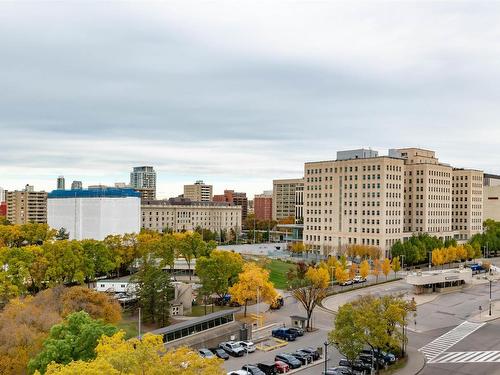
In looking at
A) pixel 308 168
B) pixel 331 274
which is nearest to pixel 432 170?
pixel 308 168

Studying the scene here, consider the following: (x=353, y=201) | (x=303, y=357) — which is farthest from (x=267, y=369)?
(x=353, y=201)

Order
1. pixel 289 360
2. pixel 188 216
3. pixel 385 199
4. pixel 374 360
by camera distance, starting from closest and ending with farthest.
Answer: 1. pixel 374 360
2. pixel 289 360
3. pixel 385 199
4. pixel 188 216

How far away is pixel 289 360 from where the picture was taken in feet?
134

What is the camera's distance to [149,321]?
5272cm

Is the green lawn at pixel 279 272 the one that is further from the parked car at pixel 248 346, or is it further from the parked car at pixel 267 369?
the parked car at pixel 267 369

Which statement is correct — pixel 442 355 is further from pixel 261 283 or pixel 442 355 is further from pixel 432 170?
pixel 432 170

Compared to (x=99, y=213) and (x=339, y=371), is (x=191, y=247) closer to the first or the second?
(x=99, y=213)

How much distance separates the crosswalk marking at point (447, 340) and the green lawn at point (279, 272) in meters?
29.0

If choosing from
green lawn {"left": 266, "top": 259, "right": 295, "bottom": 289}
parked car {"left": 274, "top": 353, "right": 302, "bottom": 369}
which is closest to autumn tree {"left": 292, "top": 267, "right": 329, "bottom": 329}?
parked car {"left": 274, "top": 353, "right": 302, "bottom": 369}

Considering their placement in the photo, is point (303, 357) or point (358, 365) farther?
point (303, 357)

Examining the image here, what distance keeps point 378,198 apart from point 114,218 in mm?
58129

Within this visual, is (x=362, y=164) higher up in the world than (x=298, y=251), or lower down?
higher up

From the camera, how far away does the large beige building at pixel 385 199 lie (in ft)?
354

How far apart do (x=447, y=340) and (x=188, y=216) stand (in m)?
133
